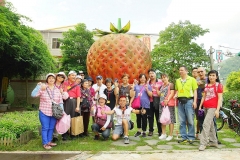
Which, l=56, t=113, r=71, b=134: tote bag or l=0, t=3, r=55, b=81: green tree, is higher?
l=0, t=3, r=55, b=81: green tree

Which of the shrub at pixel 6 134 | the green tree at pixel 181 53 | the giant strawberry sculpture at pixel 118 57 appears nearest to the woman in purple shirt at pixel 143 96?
the giant strawberry sculpture at pixel 118 57

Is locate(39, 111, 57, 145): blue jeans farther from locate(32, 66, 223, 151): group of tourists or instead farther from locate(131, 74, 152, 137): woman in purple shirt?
locate(131, 74, 152, 137): woman in purple shirt

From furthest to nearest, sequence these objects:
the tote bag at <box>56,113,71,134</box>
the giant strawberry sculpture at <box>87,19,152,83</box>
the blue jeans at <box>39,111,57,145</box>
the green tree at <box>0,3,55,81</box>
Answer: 1. the green tree at <box>0,3,55,81</box>
2. the giant strawberry sculpture at <box>87,19,152,83</box>
3. the tote bag at <box>56,113,71,134</box>
4. the blue jeans at <box>39,111,57,145</box>

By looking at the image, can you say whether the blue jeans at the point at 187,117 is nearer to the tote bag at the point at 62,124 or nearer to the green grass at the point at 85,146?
the green grass at the point at 85,146

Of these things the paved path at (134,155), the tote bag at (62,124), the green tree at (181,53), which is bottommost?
the paved path at (134,155)

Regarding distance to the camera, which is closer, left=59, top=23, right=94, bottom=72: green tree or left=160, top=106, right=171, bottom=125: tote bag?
left=160, top=106, right=171, bottom=125: tote bag

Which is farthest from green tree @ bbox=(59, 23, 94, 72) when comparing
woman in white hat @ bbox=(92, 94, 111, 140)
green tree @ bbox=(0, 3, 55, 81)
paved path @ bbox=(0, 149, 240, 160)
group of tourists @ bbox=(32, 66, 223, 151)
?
paved path @ bbox=(0, 149, 240, 160)

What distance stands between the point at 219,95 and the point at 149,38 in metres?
19.5

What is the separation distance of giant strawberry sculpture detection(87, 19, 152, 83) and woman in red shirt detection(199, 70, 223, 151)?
3250mm

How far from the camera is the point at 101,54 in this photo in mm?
7105

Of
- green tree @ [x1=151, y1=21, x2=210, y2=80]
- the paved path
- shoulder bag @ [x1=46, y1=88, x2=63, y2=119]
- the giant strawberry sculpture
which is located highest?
green tree @ [x1=151, y1=21, x2=210, y2=80]

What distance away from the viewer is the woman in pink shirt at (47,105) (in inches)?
153

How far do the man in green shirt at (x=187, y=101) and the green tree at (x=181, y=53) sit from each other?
37.0 feet

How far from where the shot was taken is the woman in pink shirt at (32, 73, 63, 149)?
12.8ft
